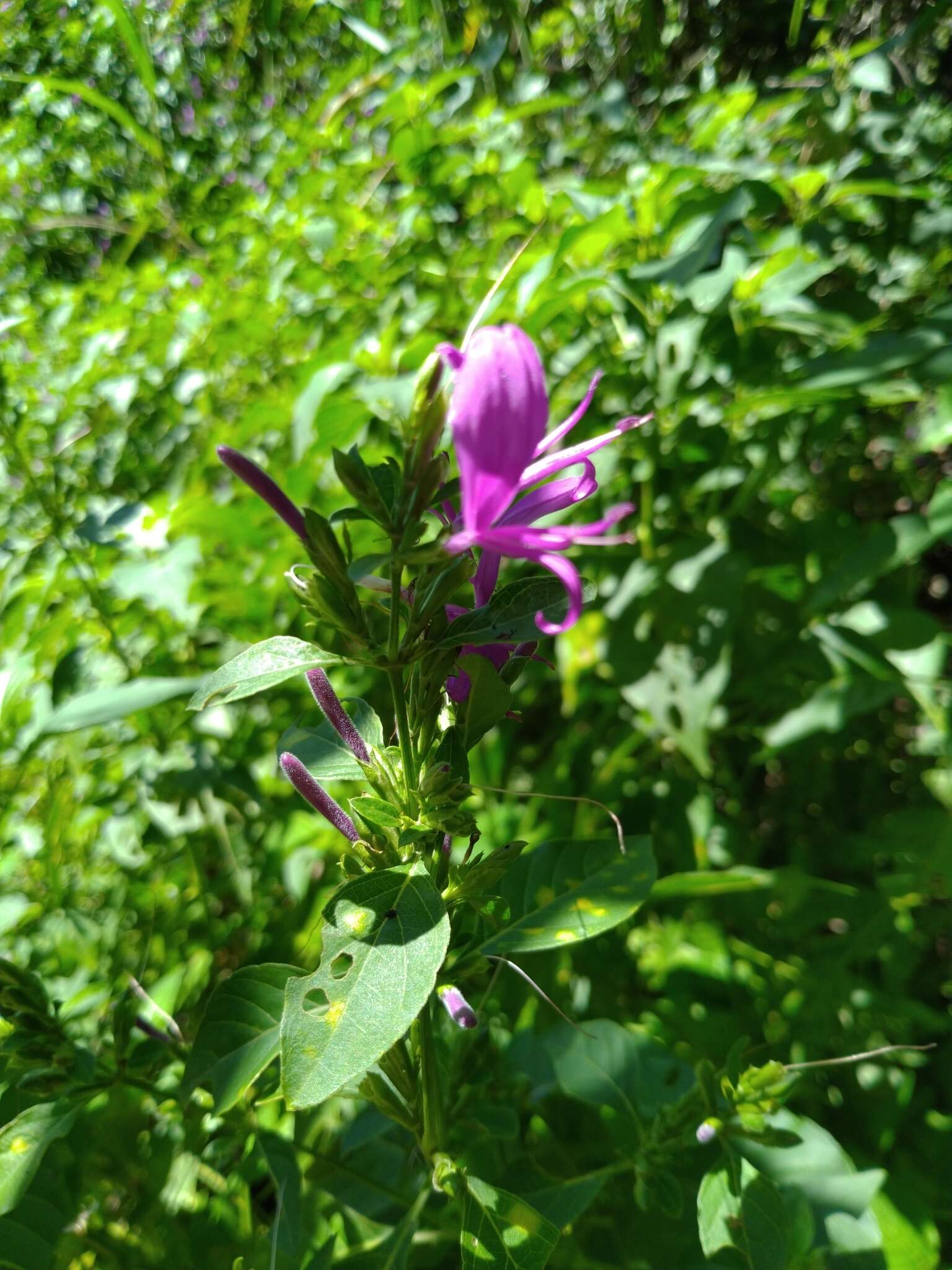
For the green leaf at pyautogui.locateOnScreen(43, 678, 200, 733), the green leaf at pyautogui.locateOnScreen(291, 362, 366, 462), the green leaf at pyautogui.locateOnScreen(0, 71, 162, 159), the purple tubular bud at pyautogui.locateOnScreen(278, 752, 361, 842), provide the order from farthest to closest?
the green leaf at pyautogui.locateOnScreen(0, 71, 162, 159), the green leaf at pyautogui.locateOnScreen(291, 362, 366, 462), the green leaf at pyautogui.locateOnScreen(43, 678, 200, 733), the purple tubular bud at pyautogui.locateOnScreen(278, 752, 361, 842)

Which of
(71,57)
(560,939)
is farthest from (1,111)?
(560,939)

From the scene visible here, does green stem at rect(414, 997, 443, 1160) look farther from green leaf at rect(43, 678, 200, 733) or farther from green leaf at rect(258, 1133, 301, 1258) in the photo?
green leaf at rect(43, 678, 200, 733)

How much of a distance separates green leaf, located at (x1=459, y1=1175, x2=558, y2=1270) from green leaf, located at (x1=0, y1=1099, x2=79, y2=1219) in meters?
0.28

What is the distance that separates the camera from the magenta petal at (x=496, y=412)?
1.04ft

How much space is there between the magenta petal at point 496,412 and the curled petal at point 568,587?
4cm

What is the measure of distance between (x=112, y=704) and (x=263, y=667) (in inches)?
19.4

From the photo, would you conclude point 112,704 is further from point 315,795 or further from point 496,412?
point 496,412

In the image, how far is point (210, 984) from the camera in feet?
3.35

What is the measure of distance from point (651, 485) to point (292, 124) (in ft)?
4.60

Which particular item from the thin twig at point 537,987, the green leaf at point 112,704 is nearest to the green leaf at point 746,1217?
the thin twig at point 537,987

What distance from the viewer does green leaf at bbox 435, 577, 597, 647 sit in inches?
14.7

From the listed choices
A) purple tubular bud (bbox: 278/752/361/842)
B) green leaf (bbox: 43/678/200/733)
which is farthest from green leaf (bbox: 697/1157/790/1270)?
green leaf (bbox: 43/678/200/733)

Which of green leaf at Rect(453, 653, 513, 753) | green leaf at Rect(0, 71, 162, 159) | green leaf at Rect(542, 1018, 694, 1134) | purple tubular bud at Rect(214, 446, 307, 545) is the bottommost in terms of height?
green leaf at Rect(542, 1018, 694, 1134)

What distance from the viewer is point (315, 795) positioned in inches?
17.4
